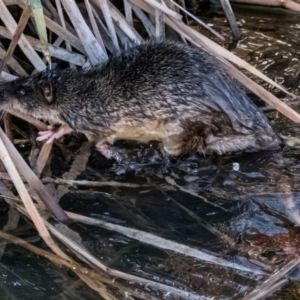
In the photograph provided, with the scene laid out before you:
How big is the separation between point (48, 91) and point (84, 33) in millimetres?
506

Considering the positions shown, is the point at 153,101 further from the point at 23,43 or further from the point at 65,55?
the point at 23,43

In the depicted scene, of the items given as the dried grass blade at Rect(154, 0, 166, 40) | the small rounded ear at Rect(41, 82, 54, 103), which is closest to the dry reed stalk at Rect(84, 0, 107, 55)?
the dried grass blade at Rect(154, 0, 166, 40)

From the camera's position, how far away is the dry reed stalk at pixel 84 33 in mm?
4496

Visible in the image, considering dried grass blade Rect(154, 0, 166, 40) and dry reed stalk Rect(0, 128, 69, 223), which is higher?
dried grass blade Rect(154, 0, 166, 40)

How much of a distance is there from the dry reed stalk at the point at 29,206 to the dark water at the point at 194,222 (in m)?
0.11

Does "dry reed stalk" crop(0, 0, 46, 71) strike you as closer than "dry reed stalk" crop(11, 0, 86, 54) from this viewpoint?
Yes

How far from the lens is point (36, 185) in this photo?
12.6ft

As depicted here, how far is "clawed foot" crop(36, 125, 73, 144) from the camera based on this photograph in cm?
439

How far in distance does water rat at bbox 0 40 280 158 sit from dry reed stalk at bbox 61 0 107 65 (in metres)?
0.21

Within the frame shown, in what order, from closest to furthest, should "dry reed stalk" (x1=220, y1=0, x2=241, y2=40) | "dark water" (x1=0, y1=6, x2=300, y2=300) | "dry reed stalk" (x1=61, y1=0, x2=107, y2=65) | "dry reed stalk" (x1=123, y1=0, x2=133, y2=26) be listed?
"dark water" (x1=0, y1=6, x2=300, y2=300)
"dry reed stalk" (x1=61, y1=0, x2=107, y2=65)
"dry reed stalk" (x1=123, y1=0, x2=133, y2=26)
"dry reed stalk" (x1=220, y1=0, x2=241, y2=40)

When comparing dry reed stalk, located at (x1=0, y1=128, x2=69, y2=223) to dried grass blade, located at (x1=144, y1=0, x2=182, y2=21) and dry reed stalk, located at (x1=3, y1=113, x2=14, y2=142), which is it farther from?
dried grass blade, located at (x1=144, y1=0, x2=182, y2=21)

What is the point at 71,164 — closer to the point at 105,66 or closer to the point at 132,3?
the point at 105,66

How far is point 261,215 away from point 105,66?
56.6 inches

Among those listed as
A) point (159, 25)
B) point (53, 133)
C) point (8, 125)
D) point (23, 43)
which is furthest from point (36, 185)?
point (159, 25)
